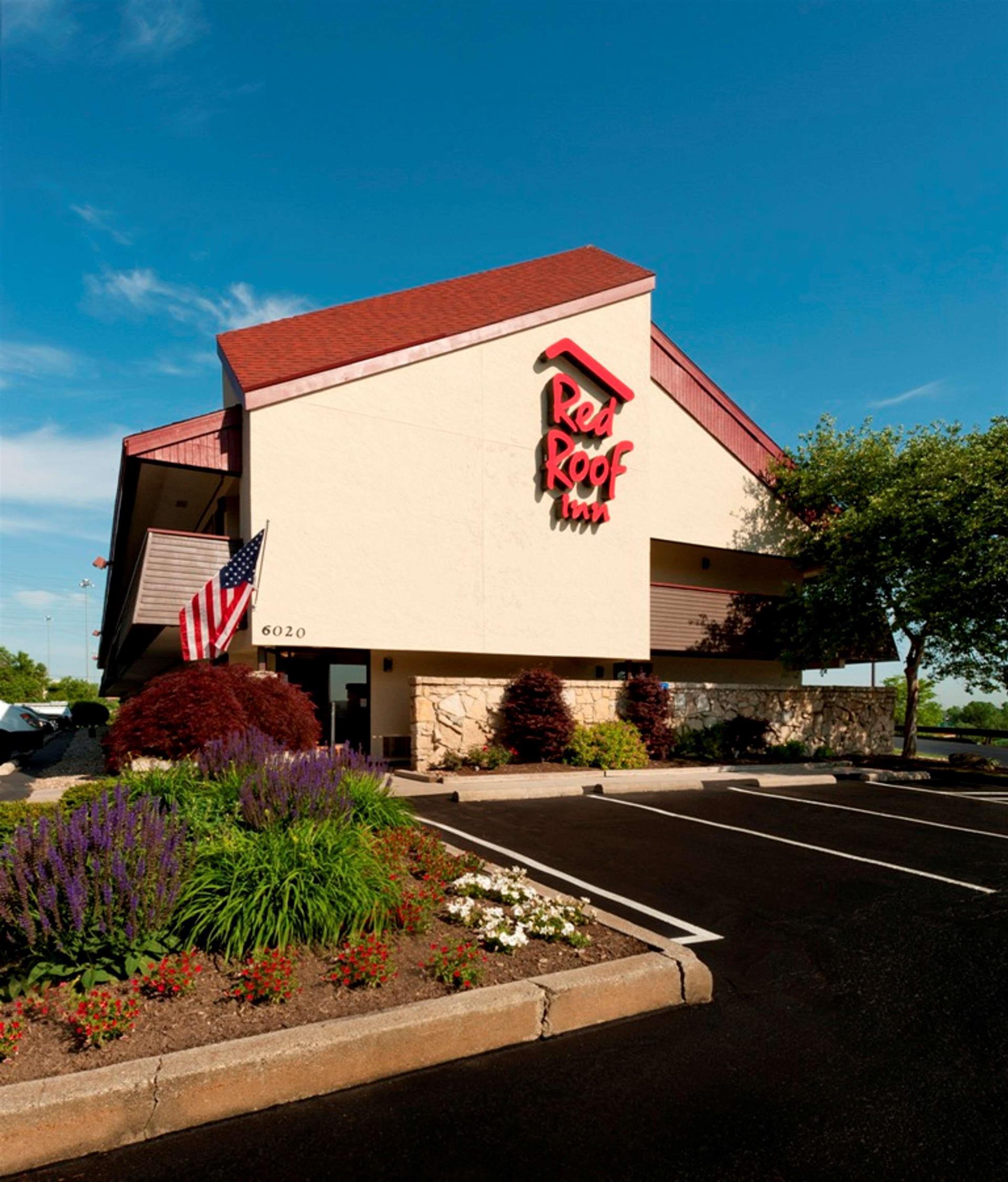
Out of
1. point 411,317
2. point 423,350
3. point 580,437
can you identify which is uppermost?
point 411,317

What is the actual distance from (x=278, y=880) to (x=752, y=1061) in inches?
125

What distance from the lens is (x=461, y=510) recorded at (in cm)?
1719

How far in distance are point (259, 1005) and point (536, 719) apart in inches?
514

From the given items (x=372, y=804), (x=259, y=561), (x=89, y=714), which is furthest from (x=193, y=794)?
A: (x=89, y=714)

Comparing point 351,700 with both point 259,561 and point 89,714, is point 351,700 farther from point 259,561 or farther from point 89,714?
point 89,714

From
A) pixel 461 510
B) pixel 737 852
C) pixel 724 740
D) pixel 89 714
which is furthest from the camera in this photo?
pixel 89 714

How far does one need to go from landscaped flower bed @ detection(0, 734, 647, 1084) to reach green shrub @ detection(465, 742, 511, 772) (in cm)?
979

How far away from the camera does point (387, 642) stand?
16.1 meters

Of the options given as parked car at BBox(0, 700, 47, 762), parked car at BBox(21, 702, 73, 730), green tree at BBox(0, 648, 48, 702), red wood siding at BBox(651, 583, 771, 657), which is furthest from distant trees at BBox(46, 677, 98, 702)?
red wood siding at BBox(651, 583, 771, 657)

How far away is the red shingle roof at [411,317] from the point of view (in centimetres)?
1600

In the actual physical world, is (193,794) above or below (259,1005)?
above

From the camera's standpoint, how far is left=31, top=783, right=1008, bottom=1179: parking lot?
3.37m

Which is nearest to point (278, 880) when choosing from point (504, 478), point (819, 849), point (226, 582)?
point (819, 849)

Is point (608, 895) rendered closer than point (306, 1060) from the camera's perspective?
No
